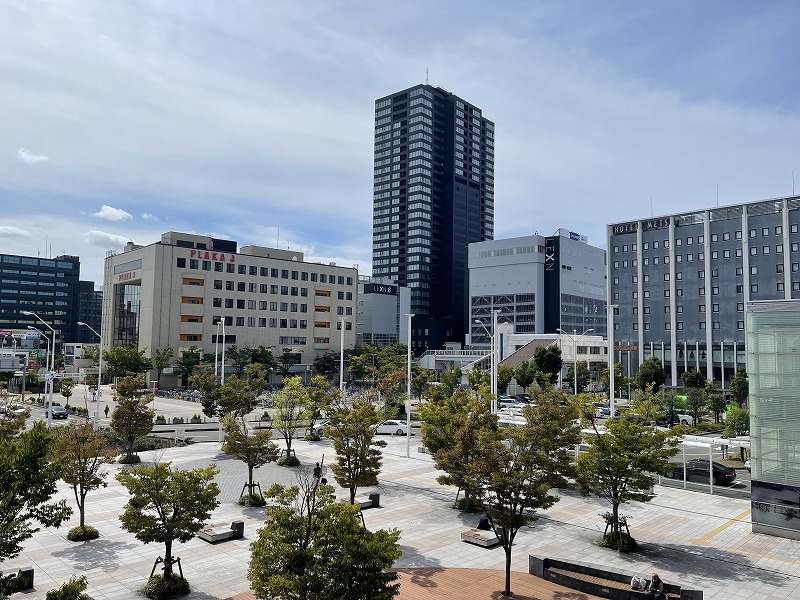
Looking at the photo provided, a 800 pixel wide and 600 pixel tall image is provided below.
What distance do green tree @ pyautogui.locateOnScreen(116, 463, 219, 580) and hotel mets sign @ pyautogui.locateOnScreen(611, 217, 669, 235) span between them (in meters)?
96.0

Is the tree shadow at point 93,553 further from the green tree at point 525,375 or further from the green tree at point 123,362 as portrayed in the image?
the green tree at point 123,362

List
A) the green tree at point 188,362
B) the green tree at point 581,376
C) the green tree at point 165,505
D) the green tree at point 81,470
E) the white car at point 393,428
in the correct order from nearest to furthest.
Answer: the green tree at point 165,505 < the green tree at point 81,470 < the white car at point 393,428 < the green tree at point 581,376 < the green tree at point 188,362

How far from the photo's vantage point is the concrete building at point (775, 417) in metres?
25.6

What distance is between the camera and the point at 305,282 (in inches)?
4766

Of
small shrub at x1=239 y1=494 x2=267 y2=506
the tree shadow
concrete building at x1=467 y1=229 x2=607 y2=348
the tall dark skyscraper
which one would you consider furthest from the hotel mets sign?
the tree shadow

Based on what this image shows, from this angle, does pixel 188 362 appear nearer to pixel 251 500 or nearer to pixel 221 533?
pixel 251 500

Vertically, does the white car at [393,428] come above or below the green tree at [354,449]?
below

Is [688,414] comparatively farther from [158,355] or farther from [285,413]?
[158,355]

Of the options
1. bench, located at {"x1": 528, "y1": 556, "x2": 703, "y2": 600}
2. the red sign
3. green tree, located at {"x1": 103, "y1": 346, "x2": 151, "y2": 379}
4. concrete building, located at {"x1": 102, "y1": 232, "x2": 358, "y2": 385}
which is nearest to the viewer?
bench, located at {"x1": 528, "y1": 556, "x2": 703, "y2": 600}

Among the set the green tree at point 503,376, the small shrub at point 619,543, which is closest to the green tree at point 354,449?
the small shrub at point 619,543

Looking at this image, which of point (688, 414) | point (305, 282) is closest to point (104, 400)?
point (305, 282)

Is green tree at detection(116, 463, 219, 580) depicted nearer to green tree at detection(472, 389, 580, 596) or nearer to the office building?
green tree at detection(472, 389, 580, 596)

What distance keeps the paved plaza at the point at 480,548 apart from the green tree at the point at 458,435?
8.22 ft

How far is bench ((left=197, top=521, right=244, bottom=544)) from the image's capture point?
2416 cm
